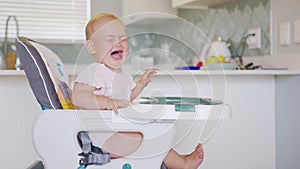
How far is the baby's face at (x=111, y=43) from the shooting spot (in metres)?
1.51

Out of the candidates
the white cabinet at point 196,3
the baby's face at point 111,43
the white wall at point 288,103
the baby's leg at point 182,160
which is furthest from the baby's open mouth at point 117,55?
the white cabinet at point 196,3

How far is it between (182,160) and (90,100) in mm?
395

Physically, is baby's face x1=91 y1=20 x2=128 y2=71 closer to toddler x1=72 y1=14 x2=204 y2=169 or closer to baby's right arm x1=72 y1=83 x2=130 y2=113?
toddler x1=72 y1=14 x2=204 y2=169

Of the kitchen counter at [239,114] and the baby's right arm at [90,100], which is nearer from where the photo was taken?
the baby's right arm at [90,100]

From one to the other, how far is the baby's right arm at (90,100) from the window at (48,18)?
209 centimetres

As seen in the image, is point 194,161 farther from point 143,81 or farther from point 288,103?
point 288,103

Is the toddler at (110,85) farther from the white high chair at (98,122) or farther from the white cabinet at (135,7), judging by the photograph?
the white cabinet at (135,7)

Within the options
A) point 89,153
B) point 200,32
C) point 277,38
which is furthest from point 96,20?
point 200,32

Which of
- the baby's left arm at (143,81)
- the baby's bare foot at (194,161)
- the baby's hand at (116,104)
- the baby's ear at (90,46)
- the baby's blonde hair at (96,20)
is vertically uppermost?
the baby's blonde hair at (96,20)

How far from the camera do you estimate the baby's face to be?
1506mm

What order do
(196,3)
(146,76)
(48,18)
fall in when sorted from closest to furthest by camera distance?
1. (146,76)
2. (196,3)
3. (48,18)

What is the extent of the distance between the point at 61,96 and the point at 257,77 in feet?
3.33

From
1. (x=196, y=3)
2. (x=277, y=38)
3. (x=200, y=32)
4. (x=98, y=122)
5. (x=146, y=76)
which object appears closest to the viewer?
(x=98, y=122)

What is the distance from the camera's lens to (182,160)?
1592mm
